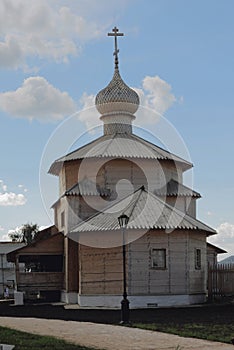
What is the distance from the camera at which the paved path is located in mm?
15728

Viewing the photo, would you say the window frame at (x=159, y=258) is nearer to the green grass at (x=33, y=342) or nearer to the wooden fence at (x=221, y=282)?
the wooden fence at (x=221, y=282)

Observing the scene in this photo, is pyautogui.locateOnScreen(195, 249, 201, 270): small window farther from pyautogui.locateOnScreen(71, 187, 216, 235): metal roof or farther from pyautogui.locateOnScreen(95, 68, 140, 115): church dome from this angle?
pyautogui.locateOnScreen(95, 68, 140, 115): church dome

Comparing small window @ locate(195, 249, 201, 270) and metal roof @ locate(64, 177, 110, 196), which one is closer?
small window @ locate(195, 249, 201, 270)

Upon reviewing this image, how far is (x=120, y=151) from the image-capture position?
1545 inches

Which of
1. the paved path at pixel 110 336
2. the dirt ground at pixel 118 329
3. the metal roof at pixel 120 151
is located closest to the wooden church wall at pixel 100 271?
the dirt ground at pixel 118 329

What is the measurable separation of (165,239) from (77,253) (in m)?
6.71

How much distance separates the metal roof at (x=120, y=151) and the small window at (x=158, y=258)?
748 centimetres

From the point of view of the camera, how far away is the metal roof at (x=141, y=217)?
108 ft

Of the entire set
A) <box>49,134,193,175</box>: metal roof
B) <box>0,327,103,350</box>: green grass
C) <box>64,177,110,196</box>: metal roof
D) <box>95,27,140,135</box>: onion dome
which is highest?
<box>95,27,140,135</box>: onion dome

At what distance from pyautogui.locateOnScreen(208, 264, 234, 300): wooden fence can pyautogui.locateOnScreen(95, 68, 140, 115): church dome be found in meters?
13.1

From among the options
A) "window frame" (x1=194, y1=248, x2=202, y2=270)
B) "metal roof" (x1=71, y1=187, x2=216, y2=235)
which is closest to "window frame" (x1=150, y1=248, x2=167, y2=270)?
"metal roof" (x1=71, y1=187, x2=216, y2=235)

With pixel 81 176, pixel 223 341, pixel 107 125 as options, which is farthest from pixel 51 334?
pixel 107 125

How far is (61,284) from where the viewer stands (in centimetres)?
3931

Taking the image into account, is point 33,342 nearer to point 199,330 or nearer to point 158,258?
point 199,330
